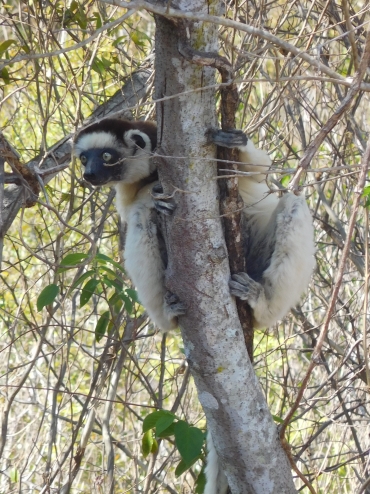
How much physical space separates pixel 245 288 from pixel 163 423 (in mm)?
731

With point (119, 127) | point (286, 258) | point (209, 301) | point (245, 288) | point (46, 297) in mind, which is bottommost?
point (209, 301)

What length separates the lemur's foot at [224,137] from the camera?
2.59 meters

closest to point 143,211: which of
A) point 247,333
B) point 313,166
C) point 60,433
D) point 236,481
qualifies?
point 247,333

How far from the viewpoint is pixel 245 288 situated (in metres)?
2.99

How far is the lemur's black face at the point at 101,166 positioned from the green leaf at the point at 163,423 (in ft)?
5.01

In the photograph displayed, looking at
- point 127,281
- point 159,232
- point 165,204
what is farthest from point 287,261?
point 127,281

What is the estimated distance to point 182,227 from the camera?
269cm

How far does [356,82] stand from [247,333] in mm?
1501

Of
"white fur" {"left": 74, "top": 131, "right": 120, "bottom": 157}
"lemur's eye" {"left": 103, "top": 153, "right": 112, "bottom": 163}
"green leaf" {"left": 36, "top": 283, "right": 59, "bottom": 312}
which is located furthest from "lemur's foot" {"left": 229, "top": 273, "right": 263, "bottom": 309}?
"white fur" {"left": 74, "top": 131, "right": 120, "bottom": 157}

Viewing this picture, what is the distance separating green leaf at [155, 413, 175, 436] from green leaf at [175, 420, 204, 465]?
0.15ft

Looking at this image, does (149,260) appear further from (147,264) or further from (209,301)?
(209,301)

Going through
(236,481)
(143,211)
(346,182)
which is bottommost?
(236,481)

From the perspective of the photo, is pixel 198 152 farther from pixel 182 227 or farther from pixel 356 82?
pixel 356 82

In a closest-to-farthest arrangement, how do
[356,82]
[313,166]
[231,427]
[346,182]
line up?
[356,82], [231,427], [346,182], [313,166]
